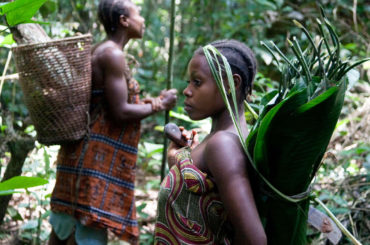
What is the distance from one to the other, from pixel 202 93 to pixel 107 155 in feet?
4.10

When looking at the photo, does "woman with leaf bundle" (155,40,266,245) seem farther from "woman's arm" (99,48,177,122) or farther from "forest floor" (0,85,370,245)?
"woman's arm" (99,48,177,122)

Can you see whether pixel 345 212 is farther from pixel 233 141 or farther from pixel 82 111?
pixel 82 111

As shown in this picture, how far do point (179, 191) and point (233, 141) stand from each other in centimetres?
24

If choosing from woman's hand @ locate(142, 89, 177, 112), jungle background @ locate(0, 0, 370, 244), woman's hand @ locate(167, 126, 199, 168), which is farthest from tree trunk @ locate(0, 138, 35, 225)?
woman's hand @ locate(167, 126, 199, 168)

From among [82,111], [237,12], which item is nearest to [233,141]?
[82,111]

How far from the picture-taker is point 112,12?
98.8 inches

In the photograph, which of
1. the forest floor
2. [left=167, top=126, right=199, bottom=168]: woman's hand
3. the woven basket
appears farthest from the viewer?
the forest floor

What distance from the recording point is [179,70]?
251 inches

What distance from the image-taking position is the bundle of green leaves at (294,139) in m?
1.06

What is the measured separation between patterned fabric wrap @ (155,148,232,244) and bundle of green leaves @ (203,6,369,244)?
0.45 feet

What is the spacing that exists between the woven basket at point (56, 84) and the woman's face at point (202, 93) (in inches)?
37.7

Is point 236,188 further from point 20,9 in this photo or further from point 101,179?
point 101,179

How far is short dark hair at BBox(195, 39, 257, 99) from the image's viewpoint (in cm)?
136

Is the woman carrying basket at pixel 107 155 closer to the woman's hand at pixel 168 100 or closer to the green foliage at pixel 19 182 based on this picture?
the woman's hand at pixel 168 100
